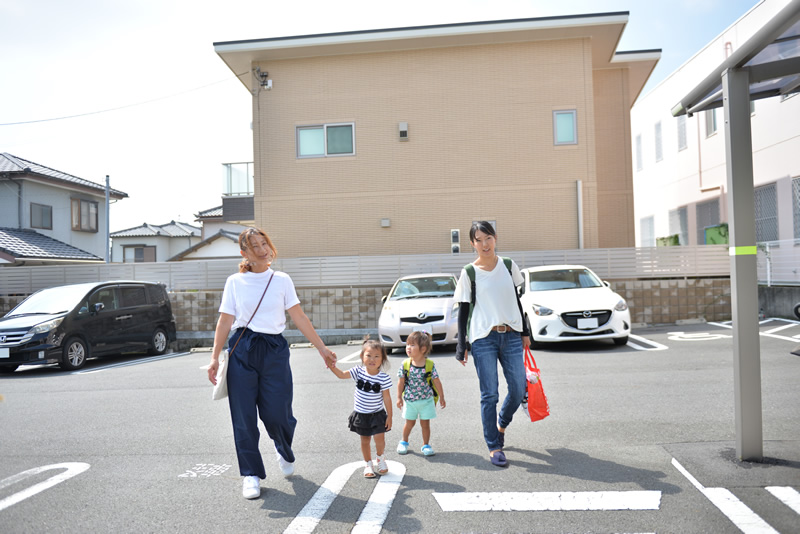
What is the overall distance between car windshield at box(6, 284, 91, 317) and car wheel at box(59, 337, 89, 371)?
2.10ft

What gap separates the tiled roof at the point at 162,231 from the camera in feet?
165

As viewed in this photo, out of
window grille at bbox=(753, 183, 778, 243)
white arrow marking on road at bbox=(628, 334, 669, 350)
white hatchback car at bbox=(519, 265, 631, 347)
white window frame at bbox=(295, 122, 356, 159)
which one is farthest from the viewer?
white window frame at bbox=(295, 122, 356, 159)

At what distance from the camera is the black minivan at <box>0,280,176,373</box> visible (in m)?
10.9

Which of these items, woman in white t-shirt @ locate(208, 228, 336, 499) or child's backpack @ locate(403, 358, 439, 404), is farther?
child's backpack @ locate(403, 358, 439, 404)

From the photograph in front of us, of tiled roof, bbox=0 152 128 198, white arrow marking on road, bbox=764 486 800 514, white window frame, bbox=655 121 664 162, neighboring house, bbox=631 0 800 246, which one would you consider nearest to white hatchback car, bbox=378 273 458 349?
neighboring house, bbox=631 0 800 246

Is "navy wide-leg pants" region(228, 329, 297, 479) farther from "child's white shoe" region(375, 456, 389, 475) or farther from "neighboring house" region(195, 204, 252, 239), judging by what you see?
"neighboring house" region(195, 204, 252, 239)

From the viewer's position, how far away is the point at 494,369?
458 cm

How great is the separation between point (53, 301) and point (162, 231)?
41671 mm

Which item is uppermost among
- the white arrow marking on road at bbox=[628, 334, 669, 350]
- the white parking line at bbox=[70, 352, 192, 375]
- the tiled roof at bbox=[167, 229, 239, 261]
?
the tiled roof at bbox=[167, 229, 239, 261]

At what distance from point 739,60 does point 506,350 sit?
8.11ft

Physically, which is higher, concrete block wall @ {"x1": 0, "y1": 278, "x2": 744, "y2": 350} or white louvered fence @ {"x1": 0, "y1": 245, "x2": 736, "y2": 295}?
white louvered fence @ {"x1": 0, "y1": 245, "x2": 736, "y2": 295}

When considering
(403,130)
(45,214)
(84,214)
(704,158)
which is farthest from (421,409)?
(84,214)

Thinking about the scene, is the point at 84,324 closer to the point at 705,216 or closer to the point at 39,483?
the point at 39,483

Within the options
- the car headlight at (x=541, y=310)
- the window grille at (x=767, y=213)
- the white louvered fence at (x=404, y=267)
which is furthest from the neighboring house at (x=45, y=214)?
the window grille at (x=767, y=213)
